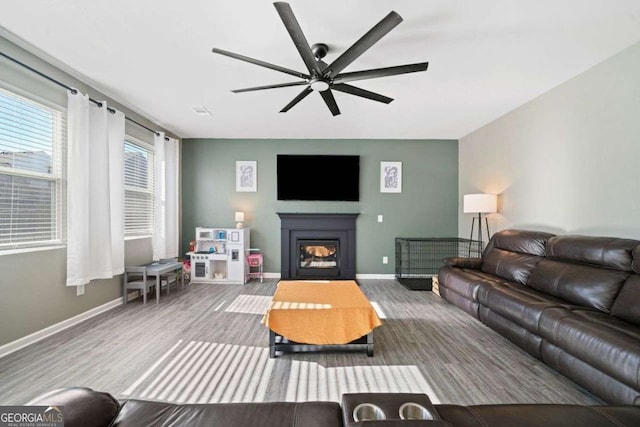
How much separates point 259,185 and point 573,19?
444cm

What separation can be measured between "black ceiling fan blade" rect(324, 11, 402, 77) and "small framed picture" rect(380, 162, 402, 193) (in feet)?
10.5

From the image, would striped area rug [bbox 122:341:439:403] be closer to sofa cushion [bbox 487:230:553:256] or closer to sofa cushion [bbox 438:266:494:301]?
sofa cushion [bbox 438:266:494:301]

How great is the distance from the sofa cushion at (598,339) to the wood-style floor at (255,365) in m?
0.33

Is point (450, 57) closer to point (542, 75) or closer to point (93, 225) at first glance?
point (542, 75)

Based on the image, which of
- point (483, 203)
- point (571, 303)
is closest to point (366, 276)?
A: point (483, 203)

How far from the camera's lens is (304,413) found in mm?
929

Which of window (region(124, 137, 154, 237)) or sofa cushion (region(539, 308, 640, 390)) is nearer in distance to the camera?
sofa cushion (region(539, 308, 640, 390))

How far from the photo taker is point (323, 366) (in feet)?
6.92

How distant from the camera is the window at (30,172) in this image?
2285 millimetres

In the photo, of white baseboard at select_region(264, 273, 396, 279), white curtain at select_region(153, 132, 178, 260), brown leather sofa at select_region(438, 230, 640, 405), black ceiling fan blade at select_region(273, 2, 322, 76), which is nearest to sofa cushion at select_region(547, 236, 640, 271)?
brown leather sofa at select_region(438, 230, 640, 405)

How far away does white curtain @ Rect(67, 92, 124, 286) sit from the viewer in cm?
273

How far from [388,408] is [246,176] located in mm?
4734

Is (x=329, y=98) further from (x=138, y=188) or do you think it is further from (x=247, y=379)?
(x=138, y=188)

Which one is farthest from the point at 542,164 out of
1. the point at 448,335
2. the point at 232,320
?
the point at 232,320
